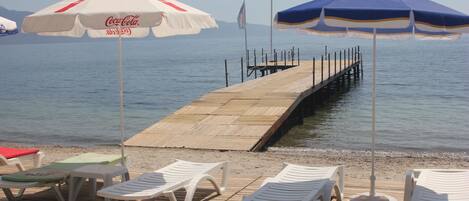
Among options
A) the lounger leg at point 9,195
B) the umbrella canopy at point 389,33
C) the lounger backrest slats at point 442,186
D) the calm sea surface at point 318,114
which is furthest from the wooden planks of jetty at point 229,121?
the lounger backrest slats at point 442,186

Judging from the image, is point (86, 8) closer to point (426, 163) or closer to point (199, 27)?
point (199, 27)

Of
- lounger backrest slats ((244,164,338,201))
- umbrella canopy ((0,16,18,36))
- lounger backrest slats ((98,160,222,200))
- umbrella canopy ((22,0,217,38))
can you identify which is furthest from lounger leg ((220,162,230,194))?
umbrella canopy ((0,16,18,36))

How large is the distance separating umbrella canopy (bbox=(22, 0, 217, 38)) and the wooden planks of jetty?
5650 mm

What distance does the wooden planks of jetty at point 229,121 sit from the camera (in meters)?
11.9

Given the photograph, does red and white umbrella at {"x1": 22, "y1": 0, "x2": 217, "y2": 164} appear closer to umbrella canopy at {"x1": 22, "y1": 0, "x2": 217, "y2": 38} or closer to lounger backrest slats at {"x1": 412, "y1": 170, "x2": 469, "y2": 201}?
umbrella canopy at {"x1": 22, "y1": 0, "x2": 217, "y2": 38}

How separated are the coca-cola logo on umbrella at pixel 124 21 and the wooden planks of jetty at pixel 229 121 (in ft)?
19.5

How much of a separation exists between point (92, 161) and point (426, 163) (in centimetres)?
646

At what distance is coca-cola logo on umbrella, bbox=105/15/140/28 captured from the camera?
18.3 ft

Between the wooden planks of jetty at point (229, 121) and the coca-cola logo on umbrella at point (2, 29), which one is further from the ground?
the coca-cola logo on umbrella at point (2, 29)

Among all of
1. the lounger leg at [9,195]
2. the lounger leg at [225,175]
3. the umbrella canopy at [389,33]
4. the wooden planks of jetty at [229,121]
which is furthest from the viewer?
the wooden planks of jetty at [229,121]

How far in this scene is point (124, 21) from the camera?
18.4 feet

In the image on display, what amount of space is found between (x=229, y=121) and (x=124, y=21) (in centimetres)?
842

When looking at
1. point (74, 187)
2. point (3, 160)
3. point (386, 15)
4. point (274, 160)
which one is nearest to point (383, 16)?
point (386, 15)

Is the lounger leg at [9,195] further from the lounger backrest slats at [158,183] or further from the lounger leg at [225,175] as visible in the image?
the lounger leg at [225,175]
